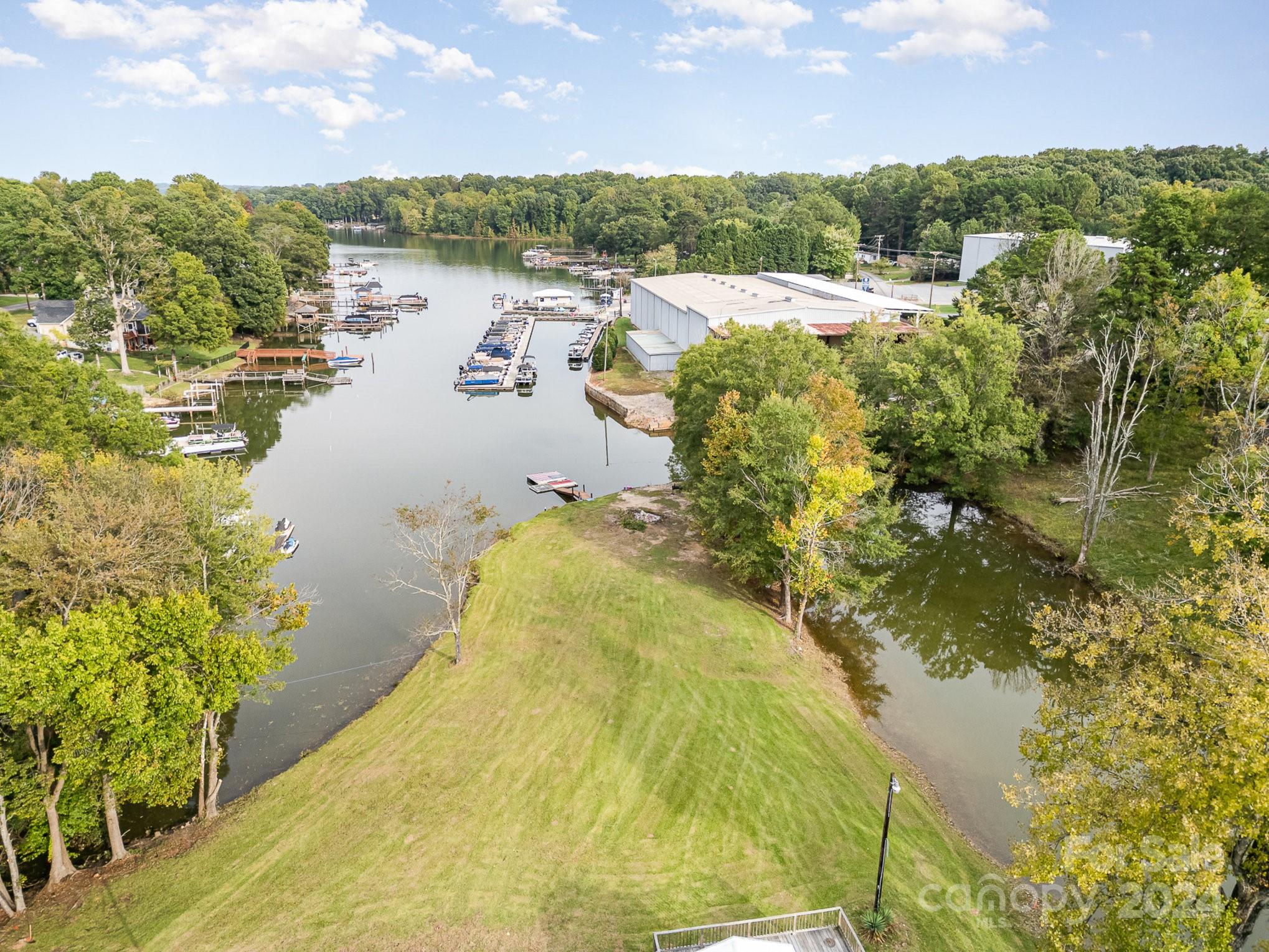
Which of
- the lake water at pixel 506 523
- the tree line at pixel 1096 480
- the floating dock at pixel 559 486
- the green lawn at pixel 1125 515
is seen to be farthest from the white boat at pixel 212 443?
the green lawn at pixel 1125 515

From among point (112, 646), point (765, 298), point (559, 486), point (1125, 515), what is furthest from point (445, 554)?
point (765, 298)

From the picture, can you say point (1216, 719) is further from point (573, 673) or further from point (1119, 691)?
point (573, 673)

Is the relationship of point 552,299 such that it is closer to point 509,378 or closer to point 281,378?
point 509,378

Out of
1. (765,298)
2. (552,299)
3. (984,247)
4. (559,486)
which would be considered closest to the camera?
(559,486)

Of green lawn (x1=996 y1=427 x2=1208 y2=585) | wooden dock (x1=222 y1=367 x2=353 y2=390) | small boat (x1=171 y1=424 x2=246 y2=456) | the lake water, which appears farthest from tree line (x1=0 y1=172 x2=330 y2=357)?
green lawn (x1=996 y1=427 x2=1208 y2=585)

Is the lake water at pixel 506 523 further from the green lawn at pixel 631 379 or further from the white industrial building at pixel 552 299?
the white industrial building at pixel 552 299

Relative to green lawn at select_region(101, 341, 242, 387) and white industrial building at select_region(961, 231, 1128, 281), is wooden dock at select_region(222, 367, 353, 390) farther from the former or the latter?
white industrial building at select_region(961, 231, 1128, 281)

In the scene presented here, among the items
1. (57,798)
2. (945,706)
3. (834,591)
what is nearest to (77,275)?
(57,798)
